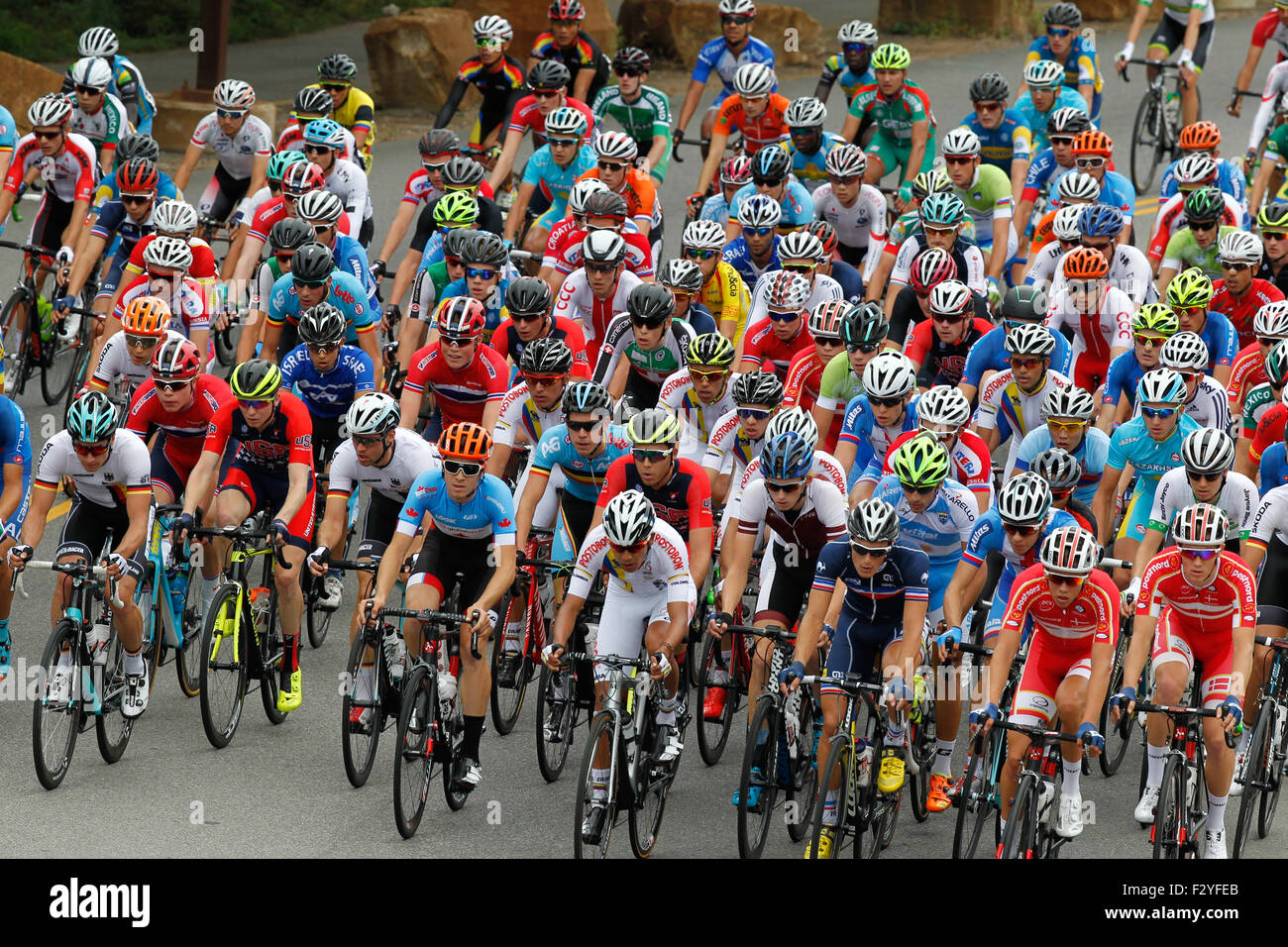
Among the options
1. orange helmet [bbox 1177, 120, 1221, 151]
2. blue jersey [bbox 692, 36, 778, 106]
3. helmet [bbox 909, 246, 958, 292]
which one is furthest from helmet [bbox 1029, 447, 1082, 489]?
blue jersey [bbox 692, 36, 778, 106]

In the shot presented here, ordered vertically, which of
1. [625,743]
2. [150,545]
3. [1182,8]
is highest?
[1182,8]

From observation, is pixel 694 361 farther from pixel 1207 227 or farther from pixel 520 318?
pixel 1207 227

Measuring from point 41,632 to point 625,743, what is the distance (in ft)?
15.0

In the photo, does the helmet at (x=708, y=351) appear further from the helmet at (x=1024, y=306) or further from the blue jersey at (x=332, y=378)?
the helmet at (x=1024, y=306)

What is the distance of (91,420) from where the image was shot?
32.3 ft

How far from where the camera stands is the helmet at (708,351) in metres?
10.9

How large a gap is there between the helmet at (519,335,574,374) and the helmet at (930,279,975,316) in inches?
103

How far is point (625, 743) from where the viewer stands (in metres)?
8.73

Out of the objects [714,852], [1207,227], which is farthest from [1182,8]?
[714,852]

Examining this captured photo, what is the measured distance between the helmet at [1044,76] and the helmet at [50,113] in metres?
8.41

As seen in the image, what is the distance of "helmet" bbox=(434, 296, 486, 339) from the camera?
11.4m

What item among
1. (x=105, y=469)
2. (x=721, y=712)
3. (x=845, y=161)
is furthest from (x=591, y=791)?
(x=845, y=161)

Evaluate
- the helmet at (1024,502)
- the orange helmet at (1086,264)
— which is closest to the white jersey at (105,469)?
the helmet at (1024,502)
